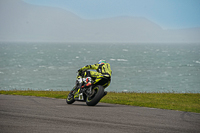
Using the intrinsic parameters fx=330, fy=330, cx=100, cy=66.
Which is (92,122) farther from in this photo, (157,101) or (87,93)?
(157,101)

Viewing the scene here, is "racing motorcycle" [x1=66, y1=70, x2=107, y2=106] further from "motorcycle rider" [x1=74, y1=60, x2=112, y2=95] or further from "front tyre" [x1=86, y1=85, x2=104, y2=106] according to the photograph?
"motorcycle rider" [x1=74, y1=60, x2=112, y2=95]

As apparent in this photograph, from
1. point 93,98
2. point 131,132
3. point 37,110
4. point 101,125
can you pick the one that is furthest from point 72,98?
point 131,132

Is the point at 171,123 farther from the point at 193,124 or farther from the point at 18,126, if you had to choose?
the point at 18,126

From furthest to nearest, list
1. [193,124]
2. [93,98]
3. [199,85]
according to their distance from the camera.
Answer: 1. [199,85]
2. [93,98]
3. [193,124]

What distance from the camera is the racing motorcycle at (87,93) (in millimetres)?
12132

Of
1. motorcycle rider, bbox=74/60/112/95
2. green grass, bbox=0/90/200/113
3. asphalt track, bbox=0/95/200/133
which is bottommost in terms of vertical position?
green grass, bbox=0/90/200/113

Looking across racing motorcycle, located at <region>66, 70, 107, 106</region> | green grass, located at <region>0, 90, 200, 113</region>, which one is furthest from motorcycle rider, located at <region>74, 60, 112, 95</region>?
green grass, located at <region>0, 90, 200, 113</region>

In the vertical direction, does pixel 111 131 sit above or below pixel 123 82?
above

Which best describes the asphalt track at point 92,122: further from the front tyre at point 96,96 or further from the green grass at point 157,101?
the green grass at point 157,101

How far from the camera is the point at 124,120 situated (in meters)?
9.14

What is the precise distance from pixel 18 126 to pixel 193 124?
4583 mm

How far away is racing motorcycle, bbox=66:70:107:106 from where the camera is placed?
1213cm

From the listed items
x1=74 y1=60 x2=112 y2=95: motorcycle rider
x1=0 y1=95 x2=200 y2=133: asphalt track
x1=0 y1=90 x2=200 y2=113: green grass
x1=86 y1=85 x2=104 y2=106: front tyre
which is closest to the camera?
x1=0 y1=95 x2=200 y2=133: asphalt track

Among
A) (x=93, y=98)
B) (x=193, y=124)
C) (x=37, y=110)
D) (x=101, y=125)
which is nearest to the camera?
(x=101, y=125)
